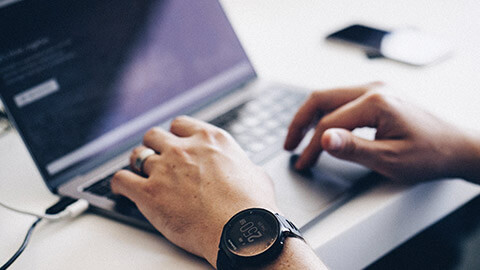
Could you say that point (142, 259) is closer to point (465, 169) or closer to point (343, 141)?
point (343, 141)

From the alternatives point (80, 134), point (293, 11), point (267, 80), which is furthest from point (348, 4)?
point (80, 134)

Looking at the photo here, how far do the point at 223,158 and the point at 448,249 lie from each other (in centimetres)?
51

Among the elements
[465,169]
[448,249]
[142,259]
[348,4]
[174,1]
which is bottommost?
[448,249]

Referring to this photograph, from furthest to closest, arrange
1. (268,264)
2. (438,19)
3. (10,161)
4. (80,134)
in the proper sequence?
(438,19)
(10,161)
(80,134)
(268,264)

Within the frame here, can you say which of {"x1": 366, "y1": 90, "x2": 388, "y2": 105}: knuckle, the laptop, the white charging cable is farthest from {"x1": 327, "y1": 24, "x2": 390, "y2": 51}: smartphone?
the white charging cable

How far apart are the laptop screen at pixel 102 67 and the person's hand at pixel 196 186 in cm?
11

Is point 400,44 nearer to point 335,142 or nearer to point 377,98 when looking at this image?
point 377,98

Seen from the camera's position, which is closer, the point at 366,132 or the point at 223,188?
the point at 223,188

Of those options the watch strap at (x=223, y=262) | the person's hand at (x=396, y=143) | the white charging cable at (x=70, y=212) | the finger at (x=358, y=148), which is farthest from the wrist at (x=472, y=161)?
the white charging cable at (x=70, y=212)

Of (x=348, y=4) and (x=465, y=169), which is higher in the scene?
(x=348, y=4)

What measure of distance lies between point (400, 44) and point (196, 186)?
0.60 meters

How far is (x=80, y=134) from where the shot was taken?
722mm

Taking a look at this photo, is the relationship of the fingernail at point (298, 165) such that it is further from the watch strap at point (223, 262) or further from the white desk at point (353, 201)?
the watch strap at point (223, 262)

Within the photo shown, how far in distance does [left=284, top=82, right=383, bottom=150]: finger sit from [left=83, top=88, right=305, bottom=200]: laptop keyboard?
4 centimetres
